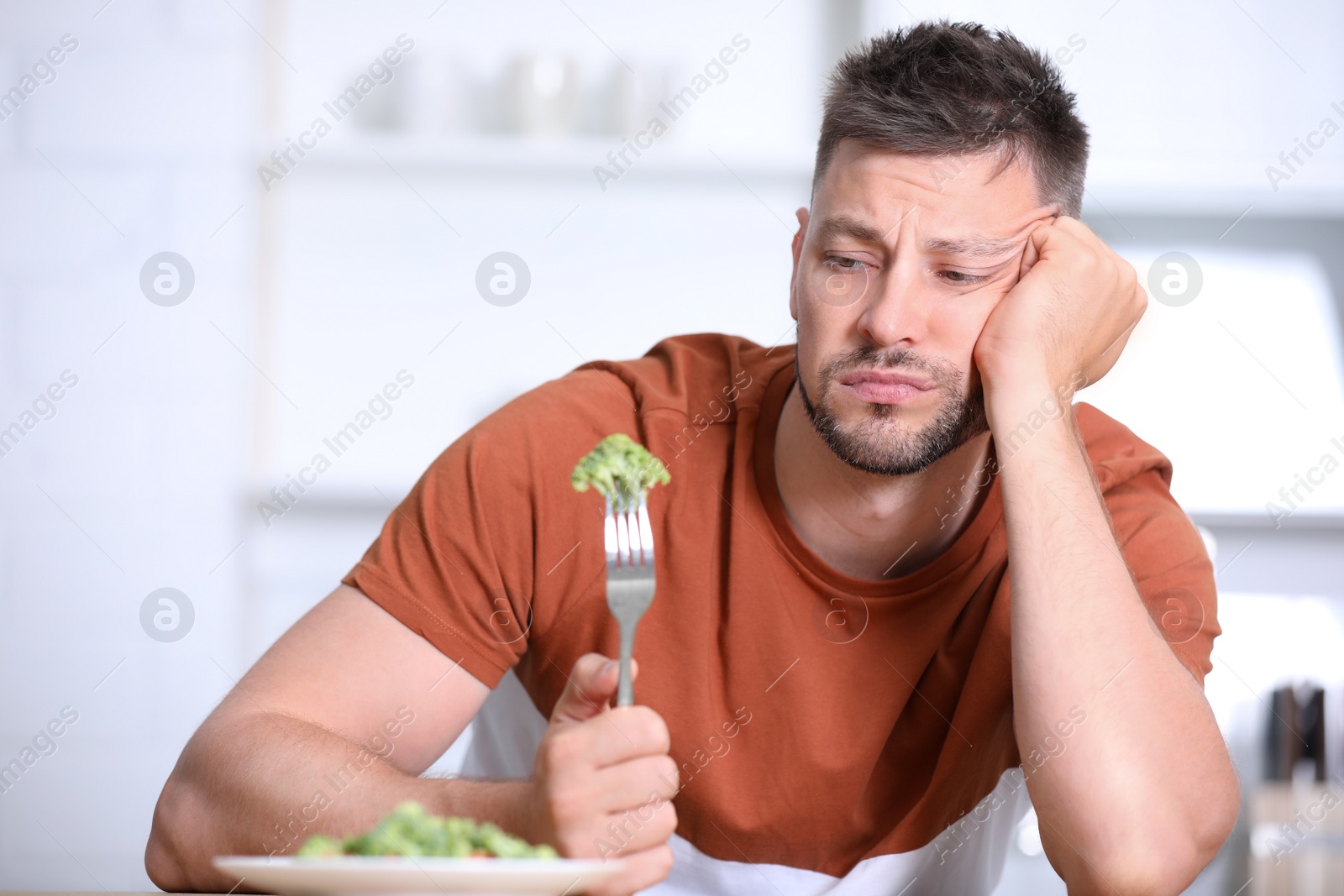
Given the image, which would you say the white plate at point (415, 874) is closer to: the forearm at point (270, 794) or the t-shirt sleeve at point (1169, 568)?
the forearm at point (270, 794)

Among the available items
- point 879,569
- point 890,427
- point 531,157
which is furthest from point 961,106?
point 531,157

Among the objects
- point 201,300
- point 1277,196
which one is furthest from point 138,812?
point 1277,196

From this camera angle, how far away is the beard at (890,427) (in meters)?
1.31

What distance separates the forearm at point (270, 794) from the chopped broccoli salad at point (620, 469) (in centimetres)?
26

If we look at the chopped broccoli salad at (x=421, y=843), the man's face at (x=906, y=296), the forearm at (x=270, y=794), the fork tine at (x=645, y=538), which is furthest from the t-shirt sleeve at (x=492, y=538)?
the chopped broccoli salad at (x=421, y=843)

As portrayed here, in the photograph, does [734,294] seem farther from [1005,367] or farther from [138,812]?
[138,812]

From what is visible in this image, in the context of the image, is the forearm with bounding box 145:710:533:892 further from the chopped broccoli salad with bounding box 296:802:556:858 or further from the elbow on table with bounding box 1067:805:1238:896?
the elbow on table with bounding box 1067:805:1238:896

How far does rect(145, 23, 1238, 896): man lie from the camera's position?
3.86 ft

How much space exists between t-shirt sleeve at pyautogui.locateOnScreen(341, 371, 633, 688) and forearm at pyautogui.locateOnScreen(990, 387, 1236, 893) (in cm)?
51

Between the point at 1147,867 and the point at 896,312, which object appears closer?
the point at 1147,867

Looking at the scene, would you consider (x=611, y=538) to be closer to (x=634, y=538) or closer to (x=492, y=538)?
(x=634, y=538)

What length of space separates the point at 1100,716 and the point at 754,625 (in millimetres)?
414

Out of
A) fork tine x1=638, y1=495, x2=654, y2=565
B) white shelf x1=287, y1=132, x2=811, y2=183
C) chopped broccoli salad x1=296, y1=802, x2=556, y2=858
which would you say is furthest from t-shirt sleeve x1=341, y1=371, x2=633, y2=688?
white shelf x1=287, y1=132, x2=811, y2=183

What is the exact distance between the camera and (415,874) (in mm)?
614
